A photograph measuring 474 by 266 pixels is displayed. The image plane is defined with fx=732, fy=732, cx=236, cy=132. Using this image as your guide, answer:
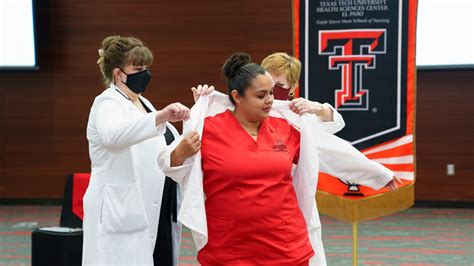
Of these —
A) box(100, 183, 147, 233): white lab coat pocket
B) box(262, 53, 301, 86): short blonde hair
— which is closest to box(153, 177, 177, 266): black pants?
box(100, 183, 147, 233): white lab coat pocket

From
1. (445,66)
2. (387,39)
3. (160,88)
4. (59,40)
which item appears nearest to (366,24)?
(387,39)

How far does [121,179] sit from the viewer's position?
3.05 meters

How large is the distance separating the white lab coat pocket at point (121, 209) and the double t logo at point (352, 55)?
5.15ft

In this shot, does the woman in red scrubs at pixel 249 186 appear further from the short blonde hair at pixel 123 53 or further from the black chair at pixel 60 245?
the black chair at pixel 60 245

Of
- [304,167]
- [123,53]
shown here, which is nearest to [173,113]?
[304,167]

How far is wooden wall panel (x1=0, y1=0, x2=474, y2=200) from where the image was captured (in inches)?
342

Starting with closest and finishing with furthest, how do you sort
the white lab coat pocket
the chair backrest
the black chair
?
the white lab coat pocket
the black chair
the chair backrest

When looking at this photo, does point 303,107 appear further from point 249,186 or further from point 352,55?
point 352,55

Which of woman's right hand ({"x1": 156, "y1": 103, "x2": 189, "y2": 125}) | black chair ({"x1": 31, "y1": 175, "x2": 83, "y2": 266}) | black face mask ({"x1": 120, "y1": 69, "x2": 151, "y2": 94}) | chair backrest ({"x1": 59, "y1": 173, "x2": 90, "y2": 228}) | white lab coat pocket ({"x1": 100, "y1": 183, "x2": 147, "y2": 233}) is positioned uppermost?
black face mask ({"x1": 120, "y1": 69, "x2": 151, "y2": 94})

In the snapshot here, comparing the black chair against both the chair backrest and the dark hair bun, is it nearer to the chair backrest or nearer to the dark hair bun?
the chair backrest

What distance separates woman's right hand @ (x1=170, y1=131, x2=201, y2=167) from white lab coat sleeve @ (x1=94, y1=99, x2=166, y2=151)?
29cm

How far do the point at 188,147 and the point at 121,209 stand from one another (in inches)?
28.4

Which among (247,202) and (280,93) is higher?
(280,93)

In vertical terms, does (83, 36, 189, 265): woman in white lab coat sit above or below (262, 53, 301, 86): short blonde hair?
below
